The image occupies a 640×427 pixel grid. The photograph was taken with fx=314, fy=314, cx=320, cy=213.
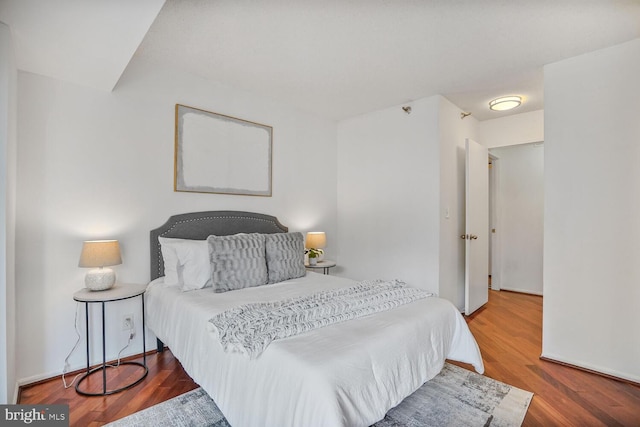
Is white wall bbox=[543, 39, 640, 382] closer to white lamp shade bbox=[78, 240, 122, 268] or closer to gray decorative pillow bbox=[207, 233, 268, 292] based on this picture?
gray decorative pillow bbox=[207, 233, 268, 292]

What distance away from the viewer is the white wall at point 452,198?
3596 mm

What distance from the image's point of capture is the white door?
12.4ft

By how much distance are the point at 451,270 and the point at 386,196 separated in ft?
3.90

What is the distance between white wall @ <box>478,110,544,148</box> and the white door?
16.4 inches

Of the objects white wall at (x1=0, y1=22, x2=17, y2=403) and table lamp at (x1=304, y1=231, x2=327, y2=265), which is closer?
white wall at (x1=0, y1=22, x2=17, y2=403)

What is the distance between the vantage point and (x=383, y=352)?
160 cm

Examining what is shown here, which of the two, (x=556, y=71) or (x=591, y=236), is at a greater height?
(x=556, y=71)

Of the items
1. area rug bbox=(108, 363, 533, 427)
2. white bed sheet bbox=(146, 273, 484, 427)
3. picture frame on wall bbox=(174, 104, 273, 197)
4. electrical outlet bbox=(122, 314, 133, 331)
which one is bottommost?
area rug bbox=(108, 363, 533, 427)

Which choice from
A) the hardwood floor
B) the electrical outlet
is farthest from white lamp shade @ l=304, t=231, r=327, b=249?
the electrical outlet

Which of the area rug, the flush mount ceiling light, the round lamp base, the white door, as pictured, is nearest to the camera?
the area rug

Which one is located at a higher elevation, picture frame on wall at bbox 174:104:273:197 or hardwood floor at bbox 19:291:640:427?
picture frame on wall at bbox 174:104:273:197

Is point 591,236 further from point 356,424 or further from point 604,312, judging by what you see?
point 356,424

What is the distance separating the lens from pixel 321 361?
1383mm

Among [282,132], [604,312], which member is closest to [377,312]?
[604,312]
